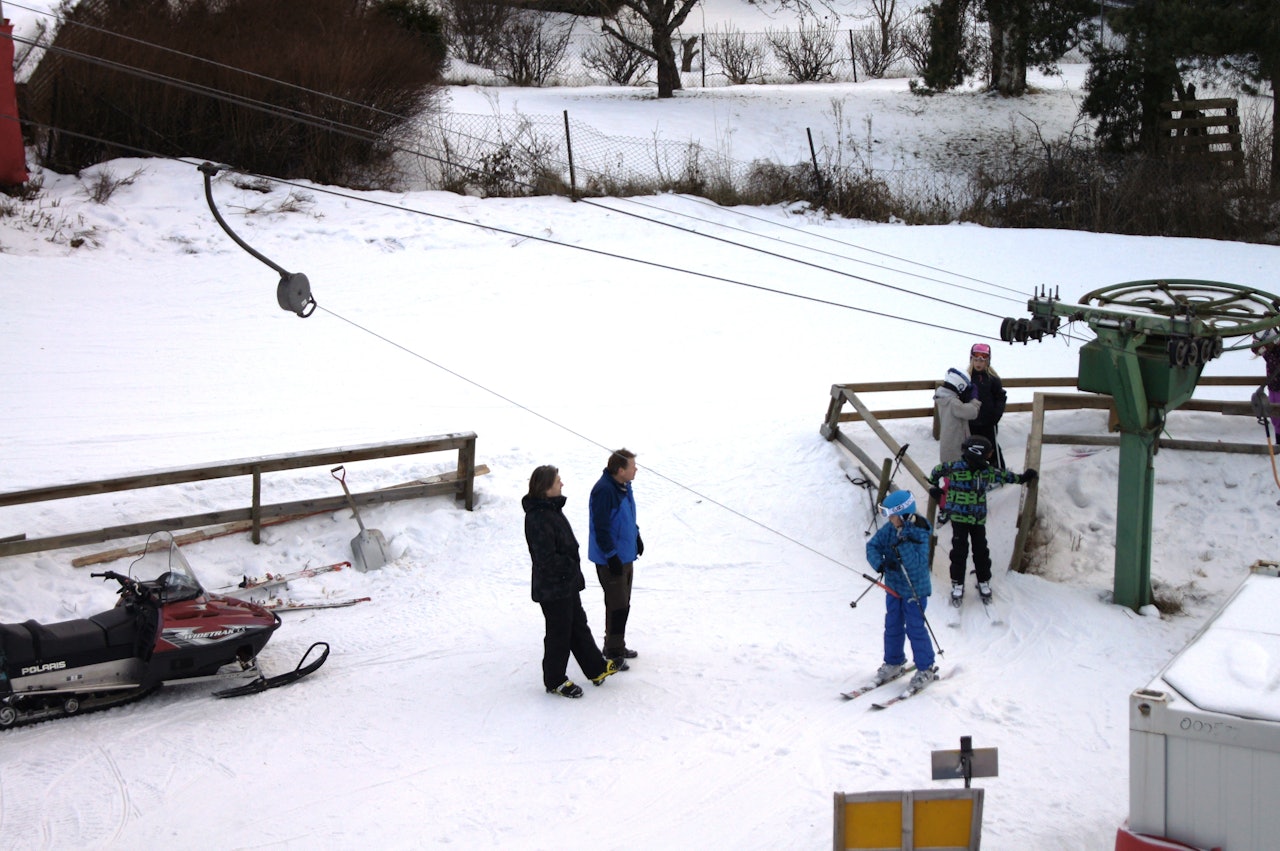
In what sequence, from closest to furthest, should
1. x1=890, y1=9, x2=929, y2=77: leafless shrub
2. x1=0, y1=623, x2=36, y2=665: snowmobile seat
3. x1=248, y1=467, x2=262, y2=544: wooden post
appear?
x1=0, y1=623, x2=36, y2=665: snowmobile seat, x1=248, y1=467, x2=262, y2=544: wooden post, x1=890, y1=9, x2=929, y2=77: leafless shrub

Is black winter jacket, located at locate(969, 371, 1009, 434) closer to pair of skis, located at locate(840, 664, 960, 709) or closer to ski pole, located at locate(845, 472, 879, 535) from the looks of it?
ski pole, located at locate(845, 472, 879, 535)

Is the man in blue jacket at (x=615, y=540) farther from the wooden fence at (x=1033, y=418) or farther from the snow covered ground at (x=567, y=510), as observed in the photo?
the wooden fence at (x=1033, y=418)

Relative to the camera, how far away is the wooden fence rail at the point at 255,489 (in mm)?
9328

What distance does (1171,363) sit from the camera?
8.98m

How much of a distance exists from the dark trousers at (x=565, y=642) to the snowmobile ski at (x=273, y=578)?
298 cm

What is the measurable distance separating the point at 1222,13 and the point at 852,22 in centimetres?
2247

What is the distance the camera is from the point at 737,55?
33250mm

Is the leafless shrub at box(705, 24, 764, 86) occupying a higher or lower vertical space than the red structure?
higher

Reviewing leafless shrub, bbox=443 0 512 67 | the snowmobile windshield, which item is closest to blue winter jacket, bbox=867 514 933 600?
the snowmobile windshield

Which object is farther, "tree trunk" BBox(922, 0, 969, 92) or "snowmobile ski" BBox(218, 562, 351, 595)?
"tree trunk" BBox(922, 0, 969, 92)

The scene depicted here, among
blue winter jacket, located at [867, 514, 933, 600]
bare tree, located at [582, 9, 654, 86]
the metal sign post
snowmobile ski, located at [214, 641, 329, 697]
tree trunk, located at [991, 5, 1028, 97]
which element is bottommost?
snowmobile ski, located at [214, 641, 329, 697]

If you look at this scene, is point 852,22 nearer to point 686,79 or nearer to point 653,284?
point 686,79

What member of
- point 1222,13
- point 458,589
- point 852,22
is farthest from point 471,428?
point 852,22

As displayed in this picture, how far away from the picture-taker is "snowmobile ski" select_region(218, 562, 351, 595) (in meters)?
9.54
